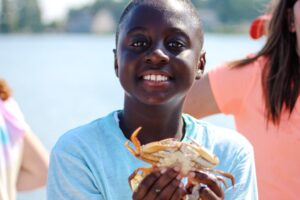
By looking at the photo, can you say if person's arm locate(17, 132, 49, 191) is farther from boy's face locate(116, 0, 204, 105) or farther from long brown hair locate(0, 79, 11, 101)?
boy's face locate(116, 0, 204, 105)

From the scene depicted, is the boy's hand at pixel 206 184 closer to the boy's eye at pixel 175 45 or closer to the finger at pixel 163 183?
the finger at pixel 163 183

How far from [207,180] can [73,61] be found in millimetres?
30919

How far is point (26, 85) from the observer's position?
66.5ft

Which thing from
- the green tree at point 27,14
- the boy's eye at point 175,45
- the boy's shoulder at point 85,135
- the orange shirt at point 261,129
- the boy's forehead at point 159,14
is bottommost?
the green tree at point 27,14

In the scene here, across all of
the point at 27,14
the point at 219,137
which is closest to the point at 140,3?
the point at 219,137

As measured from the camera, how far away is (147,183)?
2195 millimetres

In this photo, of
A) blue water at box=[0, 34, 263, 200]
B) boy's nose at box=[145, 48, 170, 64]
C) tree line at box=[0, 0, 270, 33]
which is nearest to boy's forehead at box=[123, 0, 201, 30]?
boy's nose at box=[145, 48, 170, 64]

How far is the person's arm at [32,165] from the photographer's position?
388 centimetres

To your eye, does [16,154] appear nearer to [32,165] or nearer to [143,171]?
[32,165]

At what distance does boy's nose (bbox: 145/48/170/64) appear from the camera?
2377 millimetres

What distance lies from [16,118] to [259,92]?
126 cm

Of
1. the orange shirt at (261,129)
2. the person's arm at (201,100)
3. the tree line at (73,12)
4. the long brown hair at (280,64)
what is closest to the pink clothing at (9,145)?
the person's arm at (201,100)

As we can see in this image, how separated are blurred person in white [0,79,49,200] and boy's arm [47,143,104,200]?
106 centimetres

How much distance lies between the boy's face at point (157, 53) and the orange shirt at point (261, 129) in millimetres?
1097
